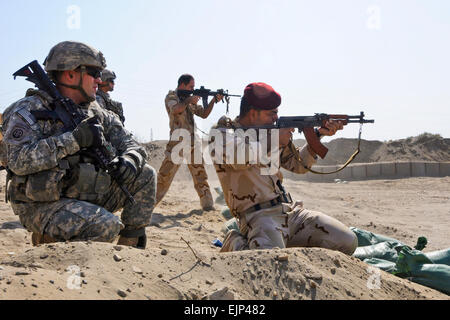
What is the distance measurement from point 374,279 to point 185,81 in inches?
204

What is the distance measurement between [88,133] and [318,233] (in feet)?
6.09

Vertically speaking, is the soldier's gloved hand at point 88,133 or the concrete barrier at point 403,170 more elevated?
the soldier's gloved hand at point 88,133

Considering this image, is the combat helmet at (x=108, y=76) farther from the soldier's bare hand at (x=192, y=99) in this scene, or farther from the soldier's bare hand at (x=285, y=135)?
the soldier's bare hand at (x=285, y=135)

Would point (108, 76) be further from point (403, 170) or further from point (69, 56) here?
point (403, 170)

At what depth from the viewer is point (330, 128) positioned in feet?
13.7

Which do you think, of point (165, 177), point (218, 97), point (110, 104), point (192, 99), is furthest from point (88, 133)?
point (218, 97)

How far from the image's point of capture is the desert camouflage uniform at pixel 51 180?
326 cm

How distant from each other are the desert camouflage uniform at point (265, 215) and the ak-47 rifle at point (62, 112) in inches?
30.9

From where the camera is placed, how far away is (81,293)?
218cm

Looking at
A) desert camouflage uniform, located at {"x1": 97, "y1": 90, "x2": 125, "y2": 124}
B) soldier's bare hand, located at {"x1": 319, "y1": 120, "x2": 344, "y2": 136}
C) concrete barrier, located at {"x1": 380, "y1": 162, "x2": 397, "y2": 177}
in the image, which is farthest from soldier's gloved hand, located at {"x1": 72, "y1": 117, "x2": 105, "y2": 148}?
concrete barrier, located at {"x1": 380, "y1": 162, "x2": 397, "y2": 177}

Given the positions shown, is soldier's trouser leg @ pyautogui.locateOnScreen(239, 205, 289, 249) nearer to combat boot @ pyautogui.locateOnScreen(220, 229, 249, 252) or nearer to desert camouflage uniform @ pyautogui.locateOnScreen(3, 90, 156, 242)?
combat boot @ pyautogui.locateOnScreen(220, 229, 249, 252)

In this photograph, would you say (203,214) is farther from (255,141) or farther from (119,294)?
(119,294)

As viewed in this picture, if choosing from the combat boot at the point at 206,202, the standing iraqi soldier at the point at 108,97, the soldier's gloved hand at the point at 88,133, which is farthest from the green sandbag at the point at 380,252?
the combat boot at the point at 206,202
